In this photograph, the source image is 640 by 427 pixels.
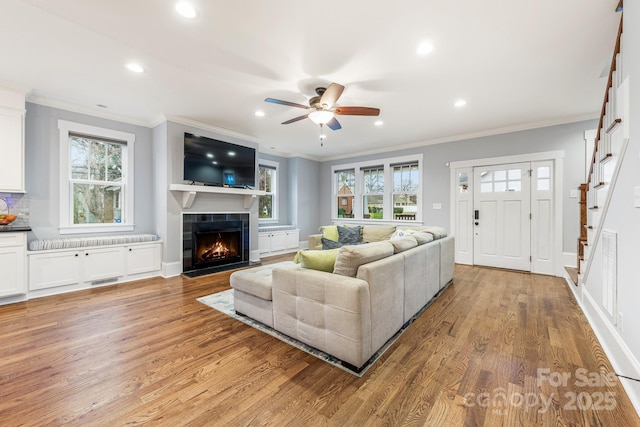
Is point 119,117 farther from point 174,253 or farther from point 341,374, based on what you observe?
point 341,374

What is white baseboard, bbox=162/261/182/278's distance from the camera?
4.44 meters

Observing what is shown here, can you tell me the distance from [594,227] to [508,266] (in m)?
2.43

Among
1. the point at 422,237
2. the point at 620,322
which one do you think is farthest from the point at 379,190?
the point at 620,322

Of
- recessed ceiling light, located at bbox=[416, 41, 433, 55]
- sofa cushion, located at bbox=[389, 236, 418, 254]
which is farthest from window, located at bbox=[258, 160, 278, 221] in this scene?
recessed ceiling light, located at bbox=[416, 41, 433, 55]

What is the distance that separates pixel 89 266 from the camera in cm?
381

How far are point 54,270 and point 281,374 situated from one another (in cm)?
368

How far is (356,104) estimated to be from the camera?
3832 millimetres

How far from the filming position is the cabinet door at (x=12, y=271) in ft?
10.3

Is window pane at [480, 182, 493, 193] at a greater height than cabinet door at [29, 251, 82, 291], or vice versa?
window pane at [480, 182, 493, 193]

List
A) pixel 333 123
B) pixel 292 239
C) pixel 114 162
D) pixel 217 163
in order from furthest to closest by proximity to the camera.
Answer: pixel 292 239 → pixel 217 163 → pixel 114 162 → pixel 333 123

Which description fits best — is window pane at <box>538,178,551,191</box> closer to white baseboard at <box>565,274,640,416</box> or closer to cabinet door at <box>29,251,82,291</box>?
white baseboard at <box>565,274,640,416</box>

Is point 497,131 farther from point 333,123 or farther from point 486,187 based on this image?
point 333,123

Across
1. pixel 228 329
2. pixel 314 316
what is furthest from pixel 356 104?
pixel 228 329

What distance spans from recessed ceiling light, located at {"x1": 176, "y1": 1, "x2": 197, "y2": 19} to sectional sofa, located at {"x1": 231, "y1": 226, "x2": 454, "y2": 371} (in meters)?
2.09
